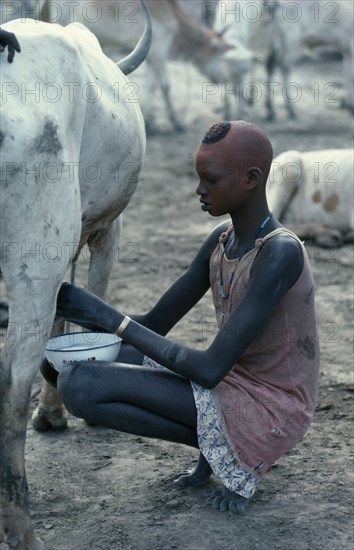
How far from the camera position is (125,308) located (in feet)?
17.6

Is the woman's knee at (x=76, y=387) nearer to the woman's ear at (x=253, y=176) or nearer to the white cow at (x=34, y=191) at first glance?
the white cow at (x=34, y=191)

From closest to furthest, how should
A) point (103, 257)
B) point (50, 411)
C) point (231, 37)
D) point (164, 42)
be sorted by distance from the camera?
1. point (50, 411)
2. point (103, 257)
3. point (164, 42)
4. point (231, 37)

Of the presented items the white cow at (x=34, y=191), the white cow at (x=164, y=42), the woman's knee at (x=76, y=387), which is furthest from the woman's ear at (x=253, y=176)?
the white cow at (x=164, y=42)

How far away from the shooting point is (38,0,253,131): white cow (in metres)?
11.2

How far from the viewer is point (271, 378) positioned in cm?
305

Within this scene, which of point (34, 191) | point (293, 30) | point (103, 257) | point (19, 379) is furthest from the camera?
point (293, 30)

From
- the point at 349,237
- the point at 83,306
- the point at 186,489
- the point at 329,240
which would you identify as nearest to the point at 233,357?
the point at 83,306

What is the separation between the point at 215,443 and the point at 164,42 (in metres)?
9.38

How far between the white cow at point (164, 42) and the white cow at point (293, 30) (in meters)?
0.49

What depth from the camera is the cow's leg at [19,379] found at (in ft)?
8.78

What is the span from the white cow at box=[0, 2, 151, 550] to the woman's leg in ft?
0.89

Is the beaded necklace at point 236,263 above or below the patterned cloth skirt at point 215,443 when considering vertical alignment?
above

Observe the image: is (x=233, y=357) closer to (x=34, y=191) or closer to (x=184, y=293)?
(x=184, y=293)

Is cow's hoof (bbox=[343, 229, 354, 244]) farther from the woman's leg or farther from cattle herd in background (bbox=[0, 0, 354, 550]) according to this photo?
the woman's leg
